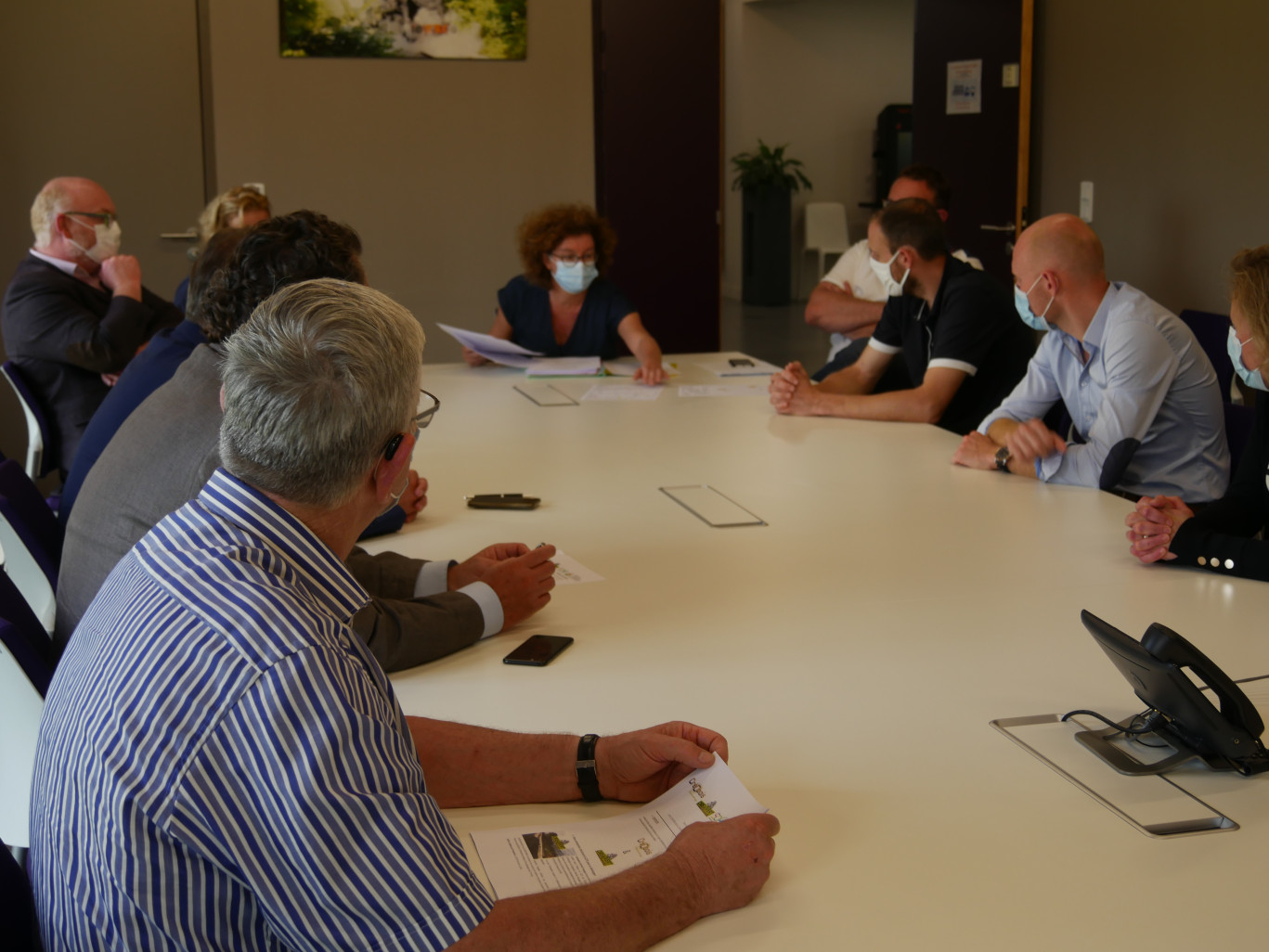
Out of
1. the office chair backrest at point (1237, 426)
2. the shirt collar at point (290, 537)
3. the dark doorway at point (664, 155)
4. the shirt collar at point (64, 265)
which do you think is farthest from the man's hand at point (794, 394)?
the dark doorway at point (664, 155)

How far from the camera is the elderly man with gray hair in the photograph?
869mm

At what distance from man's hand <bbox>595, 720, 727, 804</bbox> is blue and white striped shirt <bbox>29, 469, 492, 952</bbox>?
14.5 inches

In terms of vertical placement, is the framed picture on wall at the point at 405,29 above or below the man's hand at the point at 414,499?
above

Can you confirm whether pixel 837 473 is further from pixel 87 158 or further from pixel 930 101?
pixel 87 158

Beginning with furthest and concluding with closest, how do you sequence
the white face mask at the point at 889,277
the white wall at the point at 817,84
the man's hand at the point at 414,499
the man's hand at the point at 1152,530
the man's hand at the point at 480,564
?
1. the white wall at the point at 817,84
2. the white face mask at the point at 889,277
3. the man's hand at the point at 414,499
4. the man's hand at the point at 1152,530
5. the man's hand at the point at 480,564

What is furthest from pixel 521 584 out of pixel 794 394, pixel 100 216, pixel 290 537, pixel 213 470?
pixel 100 216

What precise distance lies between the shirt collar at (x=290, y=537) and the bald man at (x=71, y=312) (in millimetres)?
3234

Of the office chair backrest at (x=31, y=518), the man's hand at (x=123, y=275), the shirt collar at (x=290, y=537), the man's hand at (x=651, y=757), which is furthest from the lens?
the man's hand at (x=123, y=275)

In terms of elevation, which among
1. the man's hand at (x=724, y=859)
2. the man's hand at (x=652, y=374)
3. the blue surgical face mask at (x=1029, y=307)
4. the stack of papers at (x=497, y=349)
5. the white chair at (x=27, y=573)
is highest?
the blue surgical face mask at (x=1029, y=307)

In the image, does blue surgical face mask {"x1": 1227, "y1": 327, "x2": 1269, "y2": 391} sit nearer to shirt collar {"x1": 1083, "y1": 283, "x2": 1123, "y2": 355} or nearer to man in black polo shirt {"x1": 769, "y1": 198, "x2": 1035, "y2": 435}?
shirt collar {"x1": 1083, "y1": 283, "x2": 1123, "y2": 355}

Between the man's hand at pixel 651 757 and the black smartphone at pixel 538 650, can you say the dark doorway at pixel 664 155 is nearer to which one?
the black smartphone at pixel 538 650

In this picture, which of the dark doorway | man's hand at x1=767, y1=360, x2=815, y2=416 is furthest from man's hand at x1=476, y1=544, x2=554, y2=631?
the dark doorway

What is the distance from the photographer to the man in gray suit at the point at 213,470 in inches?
70.2

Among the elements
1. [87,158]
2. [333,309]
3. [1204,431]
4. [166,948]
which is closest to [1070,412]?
[1204,431]
